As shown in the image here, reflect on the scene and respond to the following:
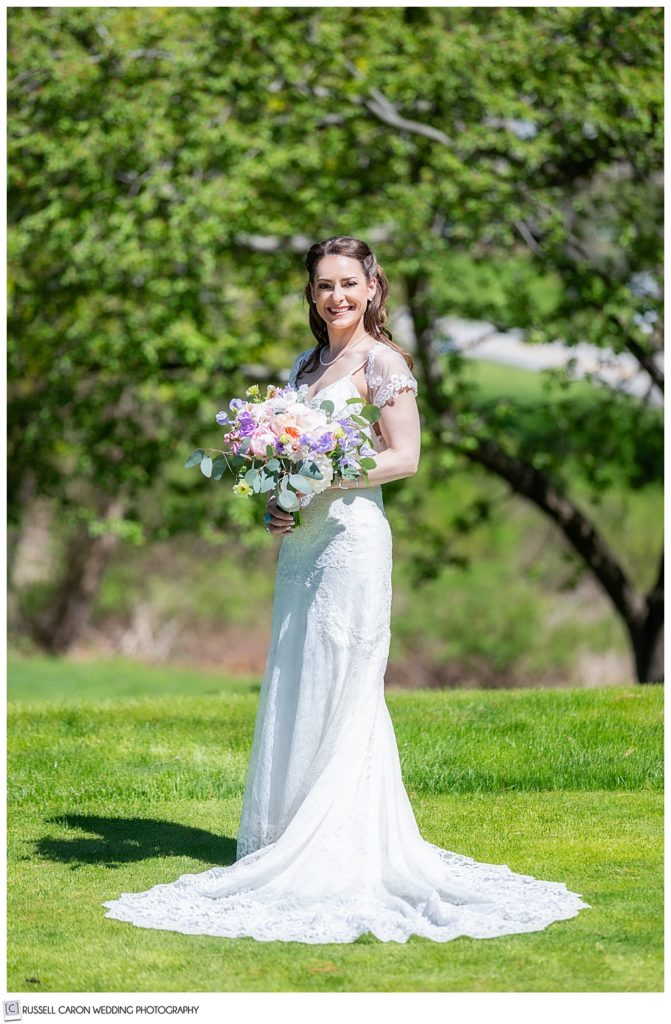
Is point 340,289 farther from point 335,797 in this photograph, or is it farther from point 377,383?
point 335,797

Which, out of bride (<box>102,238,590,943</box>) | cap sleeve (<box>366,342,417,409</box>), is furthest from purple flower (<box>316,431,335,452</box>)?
cap sleeve (<box>366,342,417,409</box>)

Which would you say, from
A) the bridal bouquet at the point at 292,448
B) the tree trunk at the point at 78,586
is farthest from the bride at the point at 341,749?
the tree trunk at the point at 78,586

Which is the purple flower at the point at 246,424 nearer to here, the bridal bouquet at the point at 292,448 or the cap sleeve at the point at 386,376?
the bridal bouquet at the point at 292,448

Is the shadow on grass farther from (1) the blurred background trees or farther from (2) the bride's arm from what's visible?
(1) the blurred background trees

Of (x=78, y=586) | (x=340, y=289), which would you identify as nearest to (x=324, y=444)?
(x=340, y=289)

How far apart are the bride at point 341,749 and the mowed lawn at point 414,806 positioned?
0.20 meters

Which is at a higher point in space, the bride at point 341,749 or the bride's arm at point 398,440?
the bride's arm at point 398,440

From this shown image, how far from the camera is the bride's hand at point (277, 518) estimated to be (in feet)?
16.9

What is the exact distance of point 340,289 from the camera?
529 cm

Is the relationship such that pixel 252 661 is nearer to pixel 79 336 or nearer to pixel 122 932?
pixel 79 336

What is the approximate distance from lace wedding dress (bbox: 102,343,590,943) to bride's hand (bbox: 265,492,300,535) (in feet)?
0.41

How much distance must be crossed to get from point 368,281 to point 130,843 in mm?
2789

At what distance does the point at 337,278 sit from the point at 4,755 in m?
3.58

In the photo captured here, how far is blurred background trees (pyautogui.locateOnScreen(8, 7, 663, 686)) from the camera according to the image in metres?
11.3
